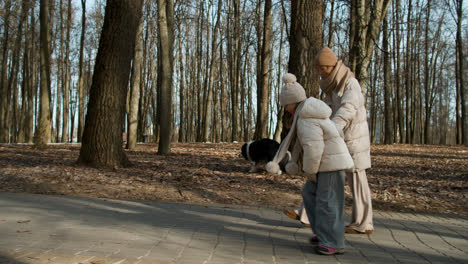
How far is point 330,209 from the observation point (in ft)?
13.0

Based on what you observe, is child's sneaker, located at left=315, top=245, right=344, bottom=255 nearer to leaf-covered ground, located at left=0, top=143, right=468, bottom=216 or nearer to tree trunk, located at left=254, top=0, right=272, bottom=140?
leaf-covered ground, located at left=0, top=143, right=468, bottom=216

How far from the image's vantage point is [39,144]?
1547cm

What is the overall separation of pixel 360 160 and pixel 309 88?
4.37 meters

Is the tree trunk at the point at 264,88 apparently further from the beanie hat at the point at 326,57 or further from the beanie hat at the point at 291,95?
the beanie hat at the point at 291,95

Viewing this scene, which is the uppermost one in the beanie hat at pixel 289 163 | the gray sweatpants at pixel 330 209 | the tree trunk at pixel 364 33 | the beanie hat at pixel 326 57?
the tree trunk at pixel 364 33

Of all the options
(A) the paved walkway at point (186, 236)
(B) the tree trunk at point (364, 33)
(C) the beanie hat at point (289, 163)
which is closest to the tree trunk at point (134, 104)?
(B) the tree trunk at point (364, 33)

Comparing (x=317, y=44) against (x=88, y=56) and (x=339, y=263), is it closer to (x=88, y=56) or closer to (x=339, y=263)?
(x=339, y=263)

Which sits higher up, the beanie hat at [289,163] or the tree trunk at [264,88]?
the tree trunk at [264,88]

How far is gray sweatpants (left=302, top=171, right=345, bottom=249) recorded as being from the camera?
392 cm

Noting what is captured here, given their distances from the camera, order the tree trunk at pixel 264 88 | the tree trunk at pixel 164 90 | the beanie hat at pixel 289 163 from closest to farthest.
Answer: the beanie hat at pixel 289 163, the tree trunk at pixel 164 90, the tree trunk at pixel 264 88

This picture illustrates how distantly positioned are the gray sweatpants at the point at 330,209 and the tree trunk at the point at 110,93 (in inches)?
247

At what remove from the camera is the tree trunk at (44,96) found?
15391mm

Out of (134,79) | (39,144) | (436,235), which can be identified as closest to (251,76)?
(134,79)

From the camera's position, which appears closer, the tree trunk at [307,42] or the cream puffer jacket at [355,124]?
the cream puffer jacket at [355,124]
